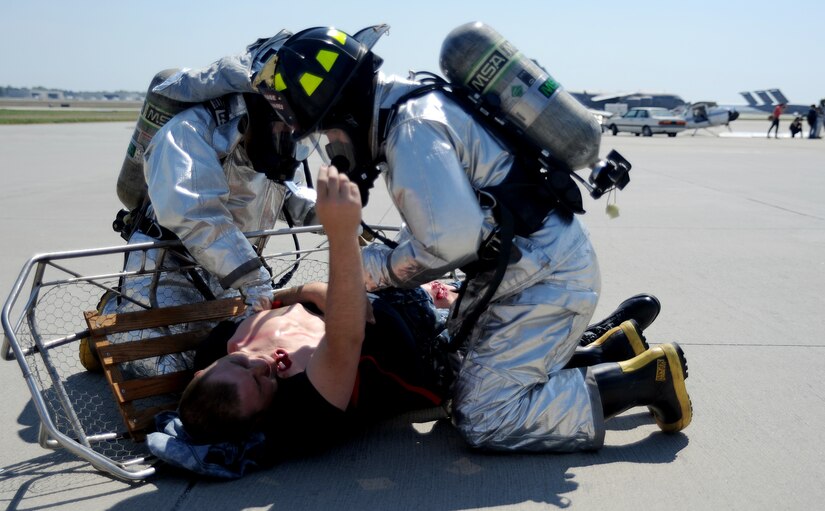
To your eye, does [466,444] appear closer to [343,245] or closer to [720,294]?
[343,245]

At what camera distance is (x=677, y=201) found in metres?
10.1

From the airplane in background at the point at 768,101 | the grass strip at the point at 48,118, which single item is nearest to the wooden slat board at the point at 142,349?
the grass strip at the point at 48,118

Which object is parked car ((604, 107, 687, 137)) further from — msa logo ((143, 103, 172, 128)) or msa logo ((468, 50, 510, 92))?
msa logo ((468, 50, 510, 92))

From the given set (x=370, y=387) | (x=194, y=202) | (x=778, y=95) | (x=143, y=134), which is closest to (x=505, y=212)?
(x=370, y=387)

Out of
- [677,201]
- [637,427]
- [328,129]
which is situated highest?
[328,129]

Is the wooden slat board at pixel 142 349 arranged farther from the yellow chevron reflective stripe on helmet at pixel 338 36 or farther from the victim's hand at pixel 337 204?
the yellow chevron reflective stripe on helmet at pixel 338 36

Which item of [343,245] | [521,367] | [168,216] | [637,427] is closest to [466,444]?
[521,367]

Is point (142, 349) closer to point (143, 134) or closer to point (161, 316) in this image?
point (161, 316)

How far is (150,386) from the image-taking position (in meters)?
3.20

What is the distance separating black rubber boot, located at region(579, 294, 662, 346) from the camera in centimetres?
379

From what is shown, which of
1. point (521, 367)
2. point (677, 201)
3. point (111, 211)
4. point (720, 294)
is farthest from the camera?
point (677, 201)

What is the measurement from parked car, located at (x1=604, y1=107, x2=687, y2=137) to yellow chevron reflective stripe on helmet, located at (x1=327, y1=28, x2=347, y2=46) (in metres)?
33.1

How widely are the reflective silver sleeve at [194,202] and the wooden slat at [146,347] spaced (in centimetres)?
32

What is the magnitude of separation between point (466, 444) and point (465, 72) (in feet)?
4.83
